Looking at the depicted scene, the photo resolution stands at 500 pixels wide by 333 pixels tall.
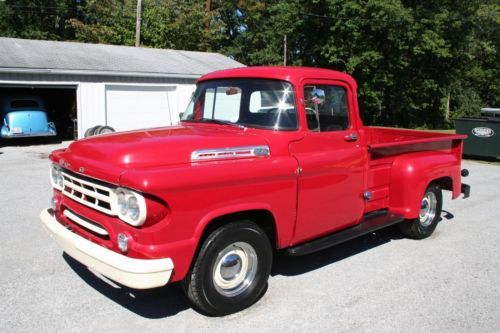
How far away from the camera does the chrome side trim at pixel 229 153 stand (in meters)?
3.71

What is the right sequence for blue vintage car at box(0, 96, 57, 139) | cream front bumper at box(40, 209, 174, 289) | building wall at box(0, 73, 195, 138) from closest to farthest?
cream front bumper at box(40, 209, 174, 289) < building wall at box(0, 73, 195, 138) < blue vintage car at box(0, 96, 57, 139)

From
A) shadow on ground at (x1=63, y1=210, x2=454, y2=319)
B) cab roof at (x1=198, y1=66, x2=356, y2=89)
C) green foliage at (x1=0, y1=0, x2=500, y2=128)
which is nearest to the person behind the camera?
shadow on ground at (x1=63, y1=210, x2=454, y2=319)

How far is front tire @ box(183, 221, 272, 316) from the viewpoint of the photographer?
12.0ft

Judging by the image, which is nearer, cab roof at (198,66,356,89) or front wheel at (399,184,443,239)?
cab roof at (198,66,356,89)

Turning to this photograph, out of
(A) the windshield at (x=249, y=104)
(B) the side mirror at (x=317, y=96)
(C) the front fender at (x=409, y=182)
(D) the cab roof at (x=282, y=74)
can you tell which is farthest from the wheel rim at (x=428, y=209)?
(A) the windshield at (x=249, y=104)

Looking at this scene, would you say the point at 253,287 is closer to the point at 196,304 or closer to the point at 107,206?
the point at 196,304

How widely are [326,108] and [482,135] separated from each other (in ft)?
37.3

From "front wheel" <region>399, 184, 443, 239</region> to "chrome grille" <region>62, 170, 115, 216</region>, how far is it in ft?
13.3

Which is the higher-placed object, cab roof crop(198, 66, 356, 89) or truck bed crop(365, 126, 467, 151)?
cab roof crop(198, 66, 356, 89)

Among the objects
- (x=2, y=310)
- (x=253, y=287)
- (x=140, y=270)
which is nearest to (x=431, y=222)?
(x=253, y=287)

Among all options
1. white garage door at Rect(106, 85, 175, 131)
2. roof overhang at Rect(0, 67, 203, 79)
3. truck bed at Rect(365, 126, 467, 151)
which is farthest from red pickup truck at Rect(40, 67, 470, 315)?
white garage door at Rect(106, 85, 175, 131)

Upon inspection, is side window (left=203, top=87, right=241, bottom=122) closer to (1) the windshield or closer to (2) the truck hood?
(1) the windshield

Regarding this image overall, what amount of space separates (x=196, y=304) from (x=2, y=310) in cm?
166

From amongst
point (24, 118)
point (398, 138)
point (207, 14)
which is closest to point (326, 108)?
point (398, 138)
